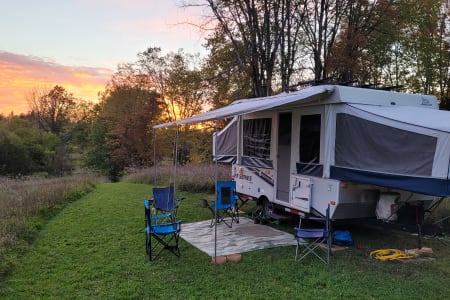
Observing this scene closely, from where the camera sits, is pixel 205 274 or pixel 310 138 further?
pixel 310 138

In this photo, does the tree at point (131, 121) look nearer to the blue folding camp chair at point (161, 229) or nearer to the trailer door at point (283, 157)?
the blue folding camp chair at point (161, 229)

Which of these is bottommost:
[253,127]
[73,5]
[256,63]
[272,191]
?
[272,191]

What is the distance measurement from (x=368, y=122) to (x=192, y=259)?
10.1 ft

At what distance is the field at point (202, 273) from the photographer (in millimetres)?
3729

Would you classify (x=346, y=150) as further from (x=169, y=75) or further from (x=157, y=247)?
(x=169, y=75)

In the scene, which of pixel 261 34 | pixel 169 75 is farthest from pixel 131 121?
pixel 261 34

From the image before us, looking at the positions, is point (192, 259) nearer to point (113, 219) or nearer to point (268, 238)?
point (268, 238)

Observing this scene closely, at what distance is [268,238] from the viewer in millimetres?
5875

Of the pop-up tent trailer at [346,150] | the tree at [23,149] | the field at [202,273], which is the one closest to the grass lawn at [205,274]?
the field at [202,273]

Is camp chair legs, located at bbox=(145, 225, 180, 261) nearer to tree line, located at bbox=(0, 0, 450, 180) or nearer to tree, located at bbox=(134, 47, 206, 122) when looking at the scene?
tree line, located at bbox=(0, 0, 450, 180)

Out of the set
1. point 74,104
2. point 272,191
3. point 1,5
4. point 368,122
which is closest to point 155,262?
point 272,191

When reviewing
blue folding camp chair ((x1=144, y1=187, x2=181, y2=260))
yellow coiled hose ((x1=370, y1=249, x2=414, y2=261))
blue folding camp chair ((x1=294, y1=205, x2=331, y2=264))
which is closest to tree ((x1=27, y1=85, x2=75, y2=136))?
blue folding camp chair ((x1=144, y1=187, x2=181, y2=260))

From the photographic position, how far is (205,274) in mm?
4250

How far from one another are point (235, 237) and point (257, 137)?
2.24 meters
